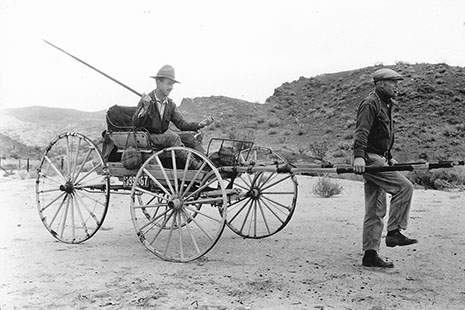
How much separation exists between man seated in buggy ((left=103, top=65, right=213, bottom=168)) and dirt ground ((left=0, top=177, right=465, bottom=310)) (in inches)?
58.1

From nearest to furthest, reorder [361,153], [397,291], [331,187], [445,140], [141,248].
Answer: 1. [397,291]
2. [361,153]
3. [141,248]
4. [331,187]
5. [445,140]

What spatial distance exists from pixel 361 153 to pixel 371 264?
4.24ft

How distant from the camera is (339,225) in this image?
9.09 meters

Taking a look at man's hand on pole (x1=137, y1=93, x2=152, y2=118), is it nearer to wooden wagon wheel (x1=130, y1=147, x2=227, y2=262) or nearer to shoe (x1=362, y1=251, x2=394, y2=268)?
wooden wagon wheel (x1=130, y1=147, x2=227, y2=262)

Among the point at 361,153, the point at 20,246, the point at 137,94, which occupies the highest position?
the point at 137,94

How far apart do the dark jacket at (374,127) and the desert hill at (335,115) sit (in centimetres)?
2171

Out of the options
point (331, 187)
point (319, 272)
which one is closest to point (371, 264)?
point (319, 272)

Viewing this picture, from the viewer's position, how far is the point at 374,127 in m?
6.16

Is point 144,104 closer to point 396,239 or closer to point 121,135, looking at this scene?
point 121,135

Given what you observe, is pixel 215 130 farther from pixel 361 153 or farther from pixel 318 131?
pixel 361 153

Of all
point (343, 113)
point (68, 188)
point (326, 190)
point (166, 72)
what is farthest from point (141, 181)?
point (343, 113)

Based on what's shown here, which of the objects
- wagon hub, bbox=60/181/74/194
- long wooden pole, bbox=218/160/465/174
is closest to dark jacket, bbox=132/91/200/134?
long wooden pole, bbox=218/160/465/174

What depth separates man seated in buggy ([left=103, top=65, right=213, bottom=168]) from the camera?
7.03 meters

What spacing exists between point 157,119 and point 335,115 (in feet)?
124
